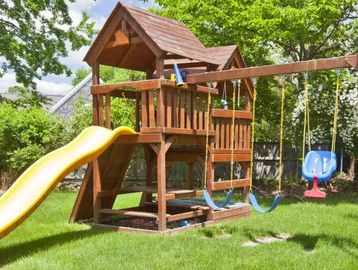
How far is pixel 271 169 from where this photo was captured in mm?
18875

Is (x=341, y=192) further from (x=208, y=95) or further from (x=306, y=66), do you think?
(x=306, y=66)

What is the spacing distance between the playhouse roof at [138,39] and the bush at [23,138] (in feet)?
21.4

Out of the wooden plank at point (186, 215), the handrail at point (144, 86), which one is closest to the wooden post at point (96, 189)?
the handrail at point (144, 86)

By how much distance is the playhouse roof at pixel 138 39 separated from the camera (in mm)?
8852

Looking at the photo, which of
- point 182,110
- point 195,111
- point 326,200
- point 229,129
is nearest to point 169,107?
point 182,110

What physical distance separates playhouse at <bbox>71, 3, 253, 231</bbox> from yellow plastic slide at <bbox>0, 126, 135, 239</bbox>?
719mm

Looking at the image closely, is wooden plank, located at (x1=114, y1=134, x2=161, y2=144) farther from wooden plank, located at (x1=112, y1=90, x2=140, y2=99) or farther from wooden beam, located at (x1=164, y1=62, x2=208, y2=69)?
wooden beam, located at (x1=164, y1=62, x2=208, y2=69)

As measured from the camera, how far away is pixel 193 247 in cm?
732

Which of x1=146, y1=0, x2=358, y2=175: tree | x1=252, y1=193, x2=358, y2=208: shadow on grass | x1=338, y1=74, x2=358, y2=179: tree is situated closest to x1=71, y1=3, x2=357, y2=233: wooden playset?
x1=252, y1=193, x2=358, y2=208: shadow on grass

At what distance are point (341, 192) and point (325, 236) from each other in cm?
883

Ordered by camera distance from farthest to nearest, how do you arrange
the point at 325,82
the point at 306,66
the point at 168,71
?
1. the point at 325,82
2. the point at 168,71
3. the point at 306,66

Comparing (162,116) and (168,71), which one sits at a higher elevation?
(168,71)

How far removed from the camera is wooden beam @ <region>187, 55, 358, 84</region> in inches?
278

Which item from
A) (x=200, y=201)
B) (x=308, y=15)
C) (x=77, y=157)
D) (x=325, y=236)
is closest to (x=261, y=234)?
(x=325, y=236)
